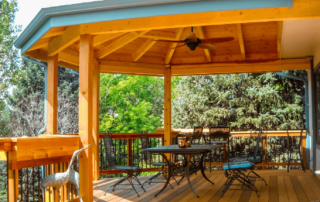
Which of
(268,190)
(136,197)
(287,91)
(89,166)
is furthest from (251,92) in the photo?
(89,166)

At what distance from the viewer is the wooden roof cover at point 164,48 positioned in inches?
193

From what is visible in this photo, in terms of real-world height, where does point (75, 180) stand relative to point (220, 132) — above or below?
below

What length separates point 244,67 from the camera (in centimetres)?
795

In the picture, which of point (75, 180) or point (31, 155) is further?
point (75, 180)

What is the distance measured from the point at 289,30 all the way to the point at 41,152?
419cm

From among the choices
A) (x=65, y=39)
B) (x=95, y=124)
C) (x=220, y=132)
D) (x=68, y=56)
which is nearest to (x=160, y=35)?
(x=68, y=56)

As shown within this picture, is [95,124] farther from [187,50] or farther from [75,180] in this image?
[187,50]

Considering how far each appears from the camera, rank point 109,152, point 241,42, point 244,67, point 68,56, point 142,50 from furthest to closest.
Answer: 1. point 244,67
2. point 142,50
3. point 241,42
4. point 68,56
5. point 109,152

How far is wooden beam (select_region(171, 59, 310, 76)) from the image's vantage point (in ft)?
25.0

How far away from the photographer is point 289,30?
17.0 feet

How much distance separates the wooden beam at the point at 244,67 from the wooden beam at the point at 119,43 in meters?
2.08

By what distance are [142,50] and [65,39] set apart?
9.23 ft

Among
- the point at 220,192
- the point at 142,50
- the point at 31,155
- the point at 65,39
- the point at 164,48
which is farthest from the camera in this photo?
the point at 164,48

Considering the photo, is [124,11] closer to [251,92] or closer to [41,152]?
[41,152]
